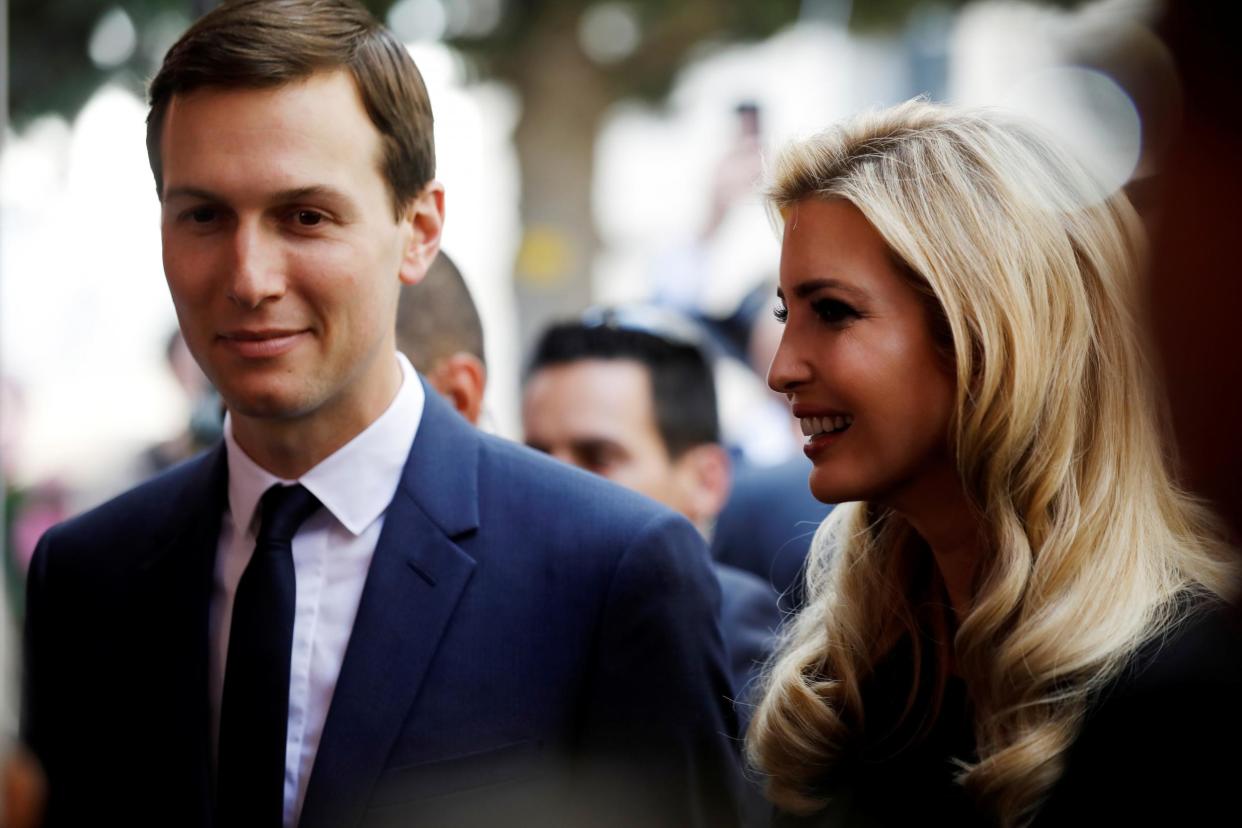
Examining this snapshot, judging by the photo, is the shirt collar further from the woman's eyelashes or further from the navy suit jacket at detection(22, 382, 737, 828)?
the woman's eyelashes

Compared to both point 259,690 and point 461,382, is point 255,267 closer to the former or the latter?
point 259,690

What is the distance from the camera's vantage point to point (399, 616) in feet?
6.55

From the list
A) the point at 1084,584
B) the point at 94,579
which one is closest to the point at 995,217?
the point at 1084,584

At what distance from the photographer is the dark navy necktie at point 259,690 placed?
6.24ft

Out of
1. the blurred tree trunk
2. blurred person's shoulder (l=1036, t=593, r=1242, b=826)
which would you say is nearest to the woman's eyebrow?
blurred person's shoulder (l=1036, t=593, r=1242, b=826)

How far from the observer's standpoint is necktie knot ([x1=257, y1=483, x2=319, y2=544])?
2076 millimetres

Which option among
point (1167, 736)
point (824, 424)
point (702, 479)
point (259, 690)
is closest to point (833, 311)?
point (824, 424)

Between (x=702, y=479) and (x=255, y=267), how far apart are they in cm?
189

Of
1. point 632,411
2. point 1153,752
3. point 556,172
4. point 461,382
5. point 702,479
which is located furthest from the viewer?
point 556,172

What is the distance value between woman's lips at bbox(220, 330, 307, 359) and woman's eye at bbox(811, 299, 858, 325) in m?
0.80

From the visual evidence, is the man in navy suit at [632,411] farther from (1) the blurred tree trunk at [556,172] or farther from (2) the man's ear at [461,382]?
(1) the blurred tree trunk at [556,172]

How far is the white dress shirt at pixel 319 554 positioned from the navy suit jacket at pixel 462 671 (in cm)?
3

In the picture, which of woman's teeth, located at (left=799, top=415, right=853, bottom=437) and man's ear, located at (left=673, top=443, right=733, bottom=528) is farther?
man's ear, located at (left=673, top=443, right=733, bottom=528)

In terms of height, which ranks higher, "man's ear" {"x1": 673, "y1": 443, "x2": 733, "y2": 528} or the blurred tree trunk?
the blurred tree trunk
